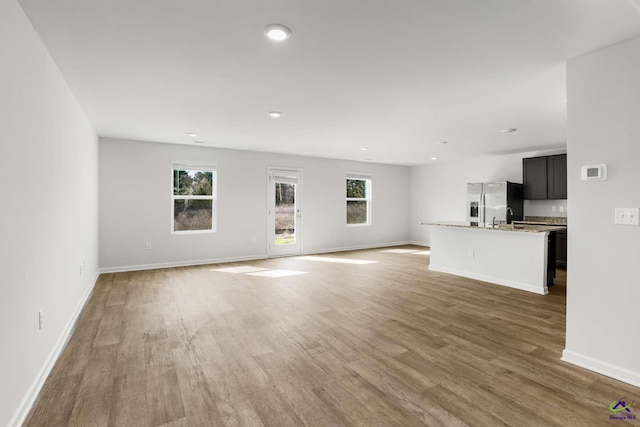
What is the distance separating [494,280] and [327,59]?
429 cm

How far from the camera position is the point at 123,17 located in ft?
6.43

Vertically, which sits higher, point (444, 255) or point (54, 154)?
point (54, 154)

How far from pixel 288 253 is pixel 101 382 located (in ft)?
17.7

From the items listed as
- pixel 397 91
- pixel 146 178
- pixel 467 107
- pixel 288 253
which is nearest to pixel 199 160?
pixel 146 178

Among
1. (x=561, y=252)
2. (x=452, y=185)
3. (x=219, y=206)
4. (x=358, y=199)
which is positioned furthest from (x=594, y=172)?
(x=358, y=199)

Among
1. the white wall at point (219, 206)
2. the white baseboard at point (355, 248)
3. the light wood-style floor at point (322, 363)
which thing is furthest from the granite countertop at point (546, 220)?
the white wall at point (219, 206)

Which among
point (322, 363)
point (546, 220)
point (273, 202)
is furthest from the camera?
point (273, 202)

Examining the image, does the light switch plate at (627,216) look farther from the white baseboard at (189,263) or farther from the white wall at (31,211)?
the white baseboard at (189,263)

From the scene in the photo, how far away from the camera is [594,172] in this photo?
233cm

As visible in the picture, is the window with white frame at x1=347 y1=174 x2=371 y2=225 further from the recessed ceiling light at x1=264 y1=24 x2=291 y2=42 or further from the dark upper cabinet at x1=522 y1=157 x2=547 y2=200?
the recessed ceiling light at x1=264 y1=24 x2=291 y2=42

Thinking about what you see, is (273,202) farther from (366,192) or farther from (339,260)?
(366,192)

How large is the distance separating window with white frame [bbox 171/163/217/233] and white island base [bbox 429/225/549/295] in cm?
456

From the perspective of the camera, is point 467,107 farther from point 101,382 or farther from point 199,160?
point 199,160

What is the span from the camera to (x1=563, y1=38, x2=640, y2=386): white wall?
7.14 feet
